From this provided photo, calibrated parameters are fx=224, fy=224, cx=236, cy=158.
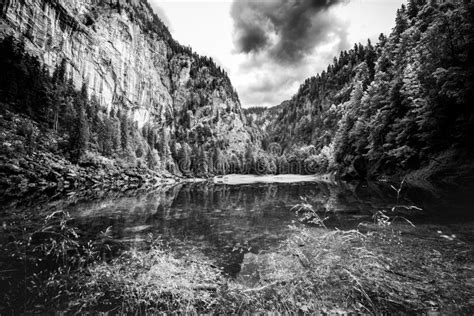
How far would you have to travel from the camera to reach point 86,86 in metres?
85.6

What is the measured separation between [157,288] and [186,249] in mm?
3237

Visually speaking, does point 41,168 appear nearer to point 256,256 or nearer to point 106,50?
point 256,256

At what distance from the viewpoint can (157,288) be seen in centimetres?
489

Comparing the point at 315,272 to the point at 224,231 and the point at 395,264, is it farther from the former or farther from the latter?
the point at 224,231

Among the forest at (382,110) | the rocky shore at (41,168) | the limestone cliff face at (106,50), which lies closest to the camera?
the forest at (382,110)

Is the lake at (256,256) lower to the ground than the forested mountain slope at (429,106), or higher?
lower

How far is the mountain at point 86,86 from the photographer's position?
53656mm

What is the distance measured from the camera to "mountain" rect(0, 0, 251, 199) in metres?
53.7

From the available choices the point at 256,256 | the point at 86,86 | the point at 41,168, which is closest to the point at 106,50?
the point at 86,86

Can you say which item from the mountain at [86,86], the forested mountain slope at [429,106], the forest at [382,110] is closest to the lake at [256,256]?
the forested mountain slope at [429,106]

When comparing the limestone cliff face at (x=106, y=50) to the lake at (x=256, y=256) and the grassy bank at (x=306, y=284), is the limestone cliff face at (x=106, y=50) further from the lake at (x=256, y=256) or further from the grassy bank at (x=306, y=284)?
the grassy bank at (x=306, y=284)

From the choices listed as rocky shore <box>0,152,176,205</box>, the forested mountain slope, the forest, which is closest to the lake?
the forested mountain slope

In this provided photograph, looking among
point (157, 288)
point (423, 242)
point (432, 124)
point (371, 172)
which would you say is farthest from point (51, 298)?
point (371, 172)

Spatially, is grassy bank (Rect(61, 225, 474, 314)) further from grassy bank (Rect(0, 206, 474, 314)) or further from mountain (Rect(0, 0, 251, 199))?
mountain (Rect(0, 0, 251, 199))
